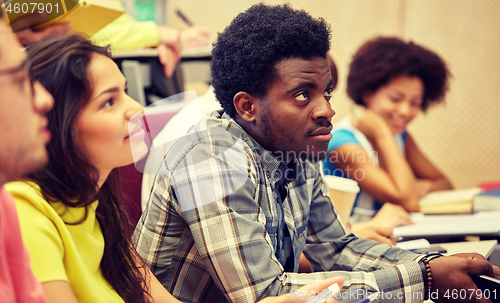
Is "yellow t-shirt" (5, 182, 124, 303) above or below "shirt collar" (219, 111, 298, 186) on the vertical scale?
below

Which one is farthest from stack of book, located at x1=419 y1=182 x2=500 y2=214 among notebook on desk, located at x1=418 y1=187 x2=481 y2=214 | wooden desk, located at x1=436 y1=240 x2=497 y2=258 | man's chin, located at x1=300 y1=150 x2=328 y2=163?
man's chin, located at x1=300 y1=150 x2=328 y2=163

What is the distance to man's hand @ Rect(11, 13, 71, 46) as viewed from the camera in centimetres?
51

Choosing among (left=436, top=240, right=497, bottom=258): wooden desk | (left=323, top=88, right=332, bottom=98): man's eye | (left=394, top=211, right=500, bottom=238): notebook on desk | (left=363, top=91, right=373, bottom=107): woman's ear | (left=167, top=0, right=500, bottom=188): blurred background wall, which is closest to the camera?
(left=323, top=88, right=332, bottom=98): man's eye

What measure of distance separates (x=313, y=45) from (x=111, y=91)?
33cm

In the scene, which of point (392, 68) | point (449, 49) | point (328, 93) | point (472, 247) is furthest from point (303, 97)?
point (449, 49)

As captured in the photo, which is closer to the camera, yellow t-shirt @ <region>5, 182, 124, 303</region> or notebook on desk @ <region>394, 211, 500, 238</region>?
yellow t-shirt @ <region>5, 182, 124, 303</region>

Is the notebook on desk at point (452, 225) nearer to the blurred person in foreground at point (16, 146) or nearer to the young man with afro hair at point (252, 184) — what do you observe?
the young man with afro hair at point (252, 184)

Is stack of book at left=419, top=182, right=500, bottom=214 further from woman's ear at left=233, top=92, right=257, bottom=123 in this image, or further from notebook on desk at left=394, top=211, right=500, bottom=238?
woman's ear at left=233, top=92, right=257, bottom=123

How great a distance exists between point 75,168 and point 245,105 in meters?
0.31

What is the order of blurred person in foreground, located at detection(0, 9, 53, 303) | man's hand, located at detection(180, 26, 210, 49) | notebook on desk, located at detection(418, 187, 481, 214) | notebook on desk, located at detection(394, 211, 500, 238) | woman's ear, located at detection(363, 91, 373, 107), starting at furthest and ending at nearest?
1. woman's ear, located at detection(363, 91, 373, 107)
2. man's hand, located at detection(180, 26, 210, 49)
3. notebook on desk, located at detection(418, 187, 481, 214)
4. notebook on desk, located at detection(394, 211, 500, 238)
5. blurred person in foreground, located at detection(0, 9, 53, 303)

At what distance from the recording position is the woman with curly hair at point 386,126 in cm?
133

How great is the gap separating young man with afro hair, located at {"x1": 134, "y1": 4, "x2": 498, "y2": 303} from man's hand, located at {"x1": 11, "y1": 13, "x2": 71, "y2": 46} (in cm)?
24

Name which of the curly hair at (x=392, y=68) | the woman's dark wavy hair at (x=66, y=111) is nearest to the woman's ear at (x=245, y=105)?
the woman's dark wavy hair at (x=66, y=111)

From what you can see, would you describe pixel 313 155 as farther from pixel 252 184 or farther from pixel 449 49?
pixel 449 49
